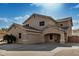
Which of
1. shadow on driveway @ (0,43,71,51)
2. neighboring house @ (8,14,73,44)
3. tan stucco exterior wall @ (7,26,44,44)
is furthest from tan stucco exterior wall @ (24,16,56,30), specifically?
shadow on driveway @ (0,43,71,51)

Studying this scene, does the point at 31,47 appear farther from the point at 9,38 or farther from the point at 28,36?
the point at 9,38

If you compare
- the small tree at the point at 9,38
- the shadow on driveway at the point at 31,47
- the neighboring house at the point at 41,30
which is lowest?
the shadow on driveway at the point at 31,47

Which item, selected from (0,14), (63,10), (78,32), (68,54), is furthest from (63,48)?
(0,14)

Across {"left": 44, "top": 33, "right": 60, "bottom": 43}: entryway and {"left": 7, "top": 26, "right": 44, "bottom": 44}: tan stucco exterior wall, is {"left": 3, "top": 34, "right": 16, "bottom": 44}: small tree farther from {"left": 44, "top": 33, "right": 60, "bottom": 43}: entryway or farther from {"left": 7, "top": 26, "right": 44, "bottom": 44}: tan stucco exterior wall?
{"left": 44, "top": 33, "right": 60, "bottom": 43}: entryway

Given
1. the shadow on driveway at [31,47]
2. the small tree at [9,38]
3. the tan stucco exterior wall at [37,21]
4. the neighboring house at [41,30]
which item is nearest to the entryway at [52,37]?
the neighboring house at [41,30]

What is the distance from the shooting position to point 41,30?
546cm

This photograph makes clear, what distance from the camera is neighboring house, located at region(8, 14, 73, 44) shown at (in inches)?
211

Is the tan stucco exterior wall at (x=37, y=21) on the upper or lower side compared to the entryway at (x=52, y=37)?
upper

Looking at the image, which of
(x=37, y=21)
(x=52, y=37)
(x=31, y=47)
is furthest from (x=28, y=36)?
(x=52, y=37)

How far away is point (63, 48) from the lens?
527 centimetres

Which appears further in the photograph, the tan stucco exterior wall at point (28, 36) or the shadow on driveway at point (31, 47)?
the tan stucco exterior wall at point (28, 36)

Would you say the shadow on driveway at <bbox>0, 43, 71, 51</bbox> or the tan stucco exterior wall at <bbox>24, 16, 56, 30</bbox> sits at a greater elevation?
the tan stucco exterior wall at <bbox>24, 16, 56, 30</bbox>

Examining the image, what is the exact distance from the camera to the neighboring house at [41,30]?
17.5ft

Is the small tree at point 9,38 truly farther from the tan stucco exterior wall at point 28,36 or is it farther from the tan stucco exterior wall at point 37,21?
the tan stucco exterior wall at point 37,21
